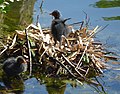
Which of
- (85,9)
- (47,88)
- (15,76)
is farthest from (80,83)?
(85,9)

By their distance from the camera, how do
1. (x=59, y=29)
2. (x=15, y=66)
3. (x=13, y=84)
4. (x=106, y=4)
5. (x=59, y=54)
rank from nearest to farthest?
(x=13, y=84) → (x=15, y=66) → (x=59, y=54) → (x=59, y=29) → (x=106, y=4)

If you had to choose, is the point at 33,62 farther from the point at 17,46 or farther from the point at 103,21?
the point at 103,21

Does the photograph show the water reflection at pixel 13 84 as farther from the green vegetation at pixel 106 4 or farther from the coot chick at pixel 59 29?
the green vegetation at pixel 106 4

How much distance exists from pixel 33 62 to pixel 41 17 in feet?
8.37

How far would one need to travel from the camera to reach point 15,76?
23.3 ft

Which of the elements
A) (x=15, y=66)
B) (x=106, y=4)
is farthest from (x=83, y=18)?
(x=15, y=66)

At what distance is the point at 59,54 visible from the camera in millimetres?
7340

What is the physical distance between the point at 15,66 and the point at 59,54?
0.71 m

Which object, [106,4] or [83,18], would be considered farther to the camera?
[106,4]

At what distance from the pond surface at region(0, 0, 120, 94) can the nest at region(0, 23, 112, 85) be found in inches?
7.9

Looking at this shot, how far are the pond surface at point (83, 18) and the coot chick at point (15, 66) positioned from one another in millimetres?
181

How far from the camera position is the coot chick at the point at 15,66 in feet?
22.8

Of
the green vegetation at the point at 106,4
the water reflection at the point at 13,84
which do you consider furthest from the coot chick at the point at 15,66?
the green vegetation at the point at 106,4

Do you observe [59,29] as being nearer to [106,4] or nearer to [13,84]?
[13,84]
